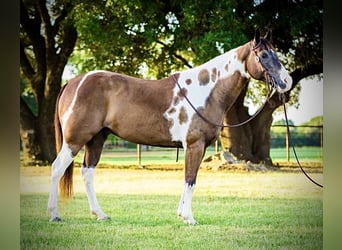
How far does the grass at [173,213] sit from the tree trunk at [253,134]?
0.16 meters

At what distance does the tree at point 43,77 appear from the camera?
4.34 metres

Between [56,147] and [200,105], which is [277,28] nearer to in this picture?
[200,105]

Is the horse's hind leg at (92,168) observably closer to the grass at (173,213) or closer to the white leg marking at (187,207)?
the grass at (173,213)

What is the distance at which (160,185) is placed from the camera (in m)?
4.36

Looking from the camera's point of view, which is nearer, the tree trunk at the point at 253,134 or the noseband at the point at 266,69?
the noseband at the point at 266,69

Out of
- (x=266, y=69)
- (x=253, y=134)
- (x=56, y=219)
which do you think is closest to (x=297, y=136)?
(x=253, y=134)

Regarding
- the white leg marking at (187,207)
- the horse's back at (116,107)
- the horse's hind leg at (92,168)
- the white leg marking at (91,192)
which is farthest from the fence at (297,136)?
the white leg marking at (91,192)

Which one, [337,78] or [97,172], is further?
[337,78]

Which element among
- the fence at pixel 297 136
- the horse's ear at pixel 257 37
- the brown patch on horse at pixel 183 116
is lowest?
the fence at pixel 297 136

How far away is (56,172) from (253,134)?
4.82 ft

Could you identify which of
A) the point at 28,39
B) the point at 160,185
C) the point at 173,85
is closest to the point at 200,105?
the point at 173,85

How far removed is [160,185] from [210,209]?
0.41m

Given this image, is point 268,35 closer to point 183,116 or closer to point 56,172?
point 183,116

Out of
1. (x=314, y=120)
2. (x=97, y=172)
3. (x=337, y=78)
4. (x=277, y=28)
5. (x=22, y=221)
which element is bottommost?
(x=22, y=221)
